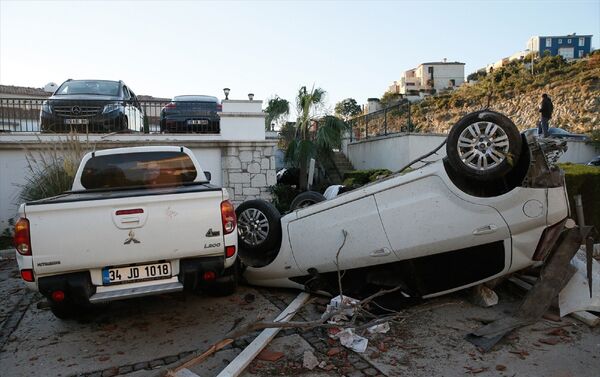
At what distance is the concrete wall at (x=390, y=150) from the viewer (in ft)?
42.1

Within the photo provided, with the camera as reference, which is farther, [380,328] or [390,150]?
[390,150]

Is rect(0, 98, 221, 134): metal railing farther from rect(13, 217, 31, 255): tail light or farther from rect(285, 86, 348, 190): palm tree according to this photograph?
rect(13, 217, 31, 255): tail light

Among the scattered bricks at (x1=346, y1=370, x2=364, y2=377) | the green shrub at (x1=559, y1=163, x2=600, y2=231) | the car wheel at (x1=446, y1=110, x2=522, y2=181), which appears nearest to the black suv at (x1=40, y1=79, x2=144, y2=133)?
the car wheel at (x1=446, y1=110, x2=522, y2=181)

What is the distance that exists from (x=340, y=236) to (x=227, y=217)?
1.35 meters

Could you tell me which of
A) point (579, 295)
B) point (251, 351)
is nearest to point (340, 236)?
point (251, 351)

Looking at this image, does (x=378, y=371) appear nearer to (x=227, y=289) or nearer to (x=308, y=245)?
(x=308, y=245)

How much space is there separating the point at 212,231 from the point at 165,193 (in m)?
0.54

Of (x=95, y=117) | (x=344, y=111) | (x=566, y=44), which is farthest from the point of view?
(x=566, y=44)

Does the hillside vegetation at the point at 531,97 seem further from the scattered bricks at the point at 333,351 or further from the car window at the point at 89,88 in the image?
the scattered bricks at the point at 333,351

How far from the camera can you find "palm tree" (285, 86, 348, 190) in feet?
43.8

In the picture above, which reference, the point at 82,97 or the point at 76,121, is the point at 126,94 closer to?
the point at 82,97

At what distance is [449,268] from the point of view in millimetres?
4316

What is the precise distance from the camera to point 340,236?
15.3 feet

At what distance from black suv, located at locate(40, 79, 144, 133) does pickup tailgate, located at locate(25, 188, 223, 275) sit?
22.4ft
